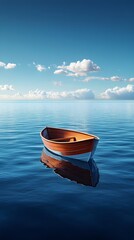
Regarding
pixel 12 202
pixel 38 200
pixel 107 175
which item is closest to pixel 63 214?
pixel 38 200

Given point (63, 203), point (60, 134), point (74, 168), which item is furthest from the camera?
point (60, 134)

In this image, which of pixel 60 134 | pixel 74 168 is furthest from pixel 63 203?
pixel 60 134

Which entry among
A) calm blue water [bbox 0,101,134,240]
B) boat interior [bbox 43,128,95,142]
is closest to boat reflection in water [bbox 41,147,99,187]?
calm blue water [bbox 0,101,134,240]

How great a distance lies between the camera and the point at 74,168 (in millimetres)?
20500

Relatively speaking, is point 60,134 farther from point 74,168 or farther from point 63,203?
point 63,203

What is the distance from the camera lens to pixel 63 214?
11.7 metres

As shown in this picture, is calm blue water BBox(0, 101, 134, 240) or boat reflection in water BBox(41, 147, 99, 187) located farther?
boat reflection in water BBox(41, 147, 99, 187)

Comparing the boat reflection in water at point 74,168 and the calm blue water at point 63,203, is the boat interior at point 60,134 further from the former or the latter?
the calm blue water at point 63,203

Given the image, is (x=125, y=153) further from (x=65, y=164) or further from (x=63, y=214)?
(x=63, y=214)

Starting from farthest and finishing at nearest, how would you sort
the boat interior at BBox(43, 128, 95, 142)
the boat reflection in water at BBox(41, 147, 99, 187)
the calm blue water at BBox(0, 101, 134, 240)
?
the boat interior at BBox(43, 128, 95, 142) → the boat reflection in water at BBox(41, 147, 99, 187) → the calm blue water at BBox(0, 101, 134, 240)

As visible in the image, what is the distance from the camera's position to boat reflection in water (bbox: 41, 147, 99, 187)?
17.4 m

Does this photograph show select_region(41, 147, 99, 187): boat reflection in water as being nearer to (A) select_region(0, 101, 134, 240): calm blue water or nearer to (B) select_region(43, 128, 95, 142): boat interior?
(A) select_region(0, 101, 134, 240): calm blue water

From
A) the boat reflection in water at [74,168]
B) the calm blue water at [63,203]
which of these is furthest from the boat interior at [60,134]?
the calm blue water at [63,203]

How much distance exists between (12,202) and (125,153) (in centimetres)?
1467
